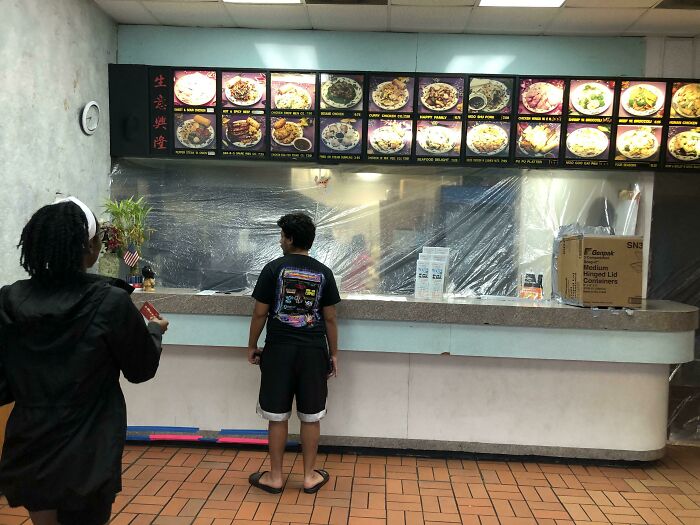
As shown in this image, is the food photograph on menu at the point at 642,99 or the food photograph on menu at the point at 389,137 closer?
the food photograph on menu at the point at 642,99

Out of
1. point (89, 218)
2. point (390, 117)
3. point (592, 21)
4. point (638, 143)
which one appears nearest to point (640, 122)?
point (638, 143)

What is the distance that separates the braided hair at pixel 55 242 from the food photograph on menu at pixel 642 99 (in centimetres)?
387

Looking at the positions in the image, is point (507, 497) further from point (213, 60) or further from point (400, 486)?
point (213, 60)

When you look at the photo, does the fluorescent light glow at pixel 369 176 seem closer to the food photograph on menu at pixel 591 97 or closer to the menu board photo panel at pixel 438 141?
the menu board photo panel at pixel 438 141

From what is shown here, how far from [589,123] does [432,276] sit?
176cm

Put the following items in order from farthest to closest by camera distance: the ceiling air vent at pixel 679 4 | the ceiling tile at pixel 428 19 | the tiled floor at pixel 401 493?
the ceiling tile at pixel 428 19, the ceiling air vent at pixel 679 4, the tiled floor at pixel 401 493

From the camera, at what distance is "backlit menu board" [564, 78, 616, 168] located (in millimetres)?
3898

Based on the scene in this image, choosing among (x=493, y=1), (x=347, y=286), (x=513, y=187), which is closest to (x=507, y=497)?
(x=347, y=286)

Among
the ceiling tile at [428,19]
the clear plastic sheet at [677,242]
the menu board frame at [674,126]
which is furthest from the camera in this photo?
the clear plastic sheet at [677,242]

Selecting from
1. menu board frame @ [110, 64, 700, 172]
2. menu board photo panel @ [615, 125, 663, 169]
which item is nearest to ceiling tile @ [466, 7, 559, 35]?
menu board frame @ [110, 64, 700, 172]

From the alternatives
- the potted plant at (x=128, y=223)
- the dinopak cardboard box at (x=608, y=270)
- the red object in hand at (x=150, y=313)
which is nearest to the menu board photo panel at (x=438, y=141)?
the dinopak cardboard box at (x=608, y=270)

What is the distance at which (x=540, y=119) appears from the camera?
155 inches

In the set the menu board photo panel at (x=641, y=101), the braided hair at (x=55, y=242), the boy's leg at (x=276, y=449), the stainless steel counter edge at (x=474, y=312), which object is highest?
the menu board photo panel at (x=641, y=101)

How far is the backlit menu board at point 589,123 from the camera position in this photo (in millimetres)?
3898
